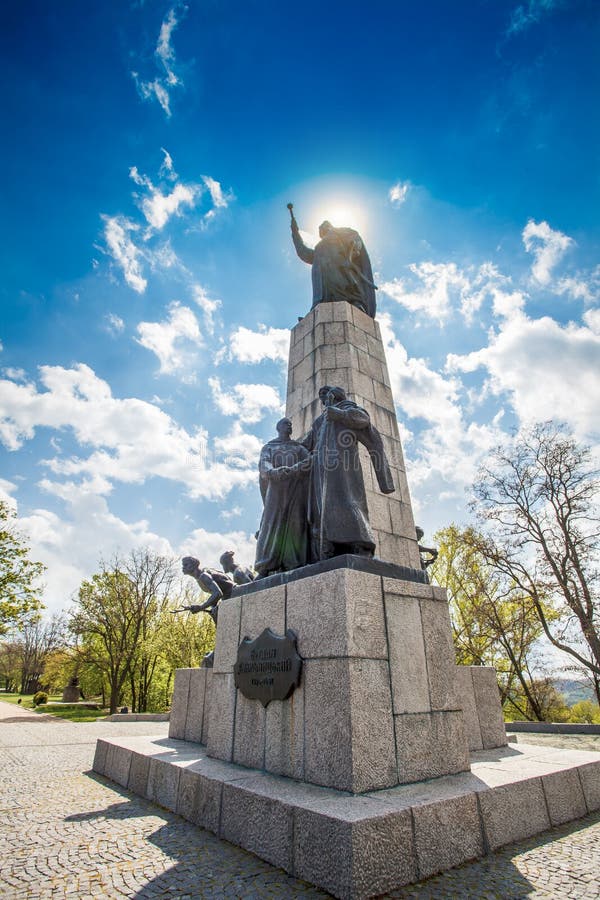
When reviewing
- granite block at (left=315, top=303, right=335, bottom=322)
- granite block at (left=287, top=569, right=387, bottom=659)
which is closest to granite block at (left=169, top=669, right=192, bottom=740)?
granite block at (left=287, top=569, right=387, bottom=659)

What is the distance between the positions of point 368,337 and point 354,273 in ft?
5.75

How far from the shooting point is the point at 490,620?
1964 cm

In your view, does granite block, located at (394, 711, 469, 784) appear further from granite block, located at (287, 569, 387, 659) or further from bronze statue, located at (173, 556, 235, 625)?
bronze statue, located at (173, 556, 235, 625)

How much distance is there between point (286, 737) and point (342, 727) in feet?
2.57

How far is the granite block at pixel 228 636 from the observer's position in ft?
16.2

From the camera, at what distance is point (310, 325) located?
8.73 m

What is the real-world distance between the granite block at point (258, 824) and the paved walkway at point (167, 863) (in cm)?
7

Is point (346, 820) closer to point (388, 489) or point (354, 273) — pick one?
point (388, 489)

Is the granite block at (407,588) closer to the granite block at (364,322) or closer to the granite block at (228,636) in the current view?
the granite block at (228,636)

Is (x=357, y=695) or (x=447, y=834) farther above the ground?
(x=357, y=695)

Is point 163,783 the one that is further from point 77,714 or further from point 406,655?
point 77,714

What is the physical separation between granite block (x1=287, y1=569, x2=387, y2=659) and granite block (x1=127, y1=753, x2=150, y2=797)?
2603 mm

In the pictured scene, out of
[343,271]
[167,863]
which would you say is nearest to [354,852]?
[167,863]

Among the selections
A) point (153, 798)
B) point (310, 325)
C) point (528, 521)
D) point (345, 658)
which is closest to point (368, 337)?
point (310, 325)
